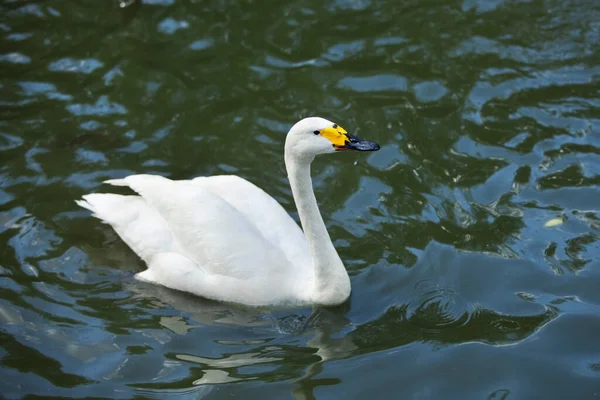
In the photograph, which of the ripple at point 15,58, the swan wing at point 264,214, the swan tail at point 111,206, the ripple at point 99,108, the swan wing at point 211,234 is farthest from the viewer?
the ripple at point 15,58

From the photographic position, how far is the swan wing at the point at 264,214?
6.89 metres

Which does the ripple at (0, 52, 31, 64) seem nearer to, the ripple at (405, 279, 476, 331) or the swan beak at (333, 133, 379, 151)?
the swan beak at (333, 133, 379, 151)

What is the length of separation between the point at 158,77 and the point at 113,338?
4.18 meters

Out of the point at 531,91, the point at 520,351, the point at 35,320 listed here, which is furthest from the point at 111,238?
the point at 531,91

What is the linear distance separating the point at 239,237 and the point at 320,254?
0.70 meters

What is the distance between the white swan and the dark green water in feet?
0.65

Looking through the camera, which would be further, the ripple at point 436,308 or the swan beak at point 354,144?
the ripple at point 436,308

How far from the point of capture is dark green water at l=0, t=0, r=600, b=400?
5.97m

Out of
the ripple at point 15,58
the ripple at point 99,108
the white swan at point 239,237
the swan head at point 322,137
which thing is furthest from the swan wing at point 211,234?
the ripple at point 15,58

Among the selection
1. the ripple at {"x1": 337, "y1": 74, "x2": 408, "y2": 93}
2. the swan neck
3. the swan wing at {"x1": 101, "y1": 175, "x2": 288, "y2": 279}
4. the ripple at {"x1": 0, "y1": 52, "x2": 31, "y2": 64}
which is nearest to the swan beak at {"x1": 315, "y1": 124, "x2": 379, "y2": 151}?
the swan neck

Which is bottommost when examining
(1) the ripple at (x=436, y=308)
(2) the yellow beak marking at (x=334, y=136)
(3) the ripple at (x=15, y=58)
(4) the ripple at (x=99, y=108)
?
(1) the ripple at (x=436, y=308)

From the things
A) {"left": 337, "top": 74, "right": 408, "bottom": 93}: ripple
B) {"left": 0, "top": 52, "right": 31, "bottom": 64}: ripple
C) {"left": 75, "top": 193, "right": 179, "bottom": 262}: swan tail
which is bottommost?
{"left": 75, "top": 193, "right": 179, "bottom": 262}: swan tail

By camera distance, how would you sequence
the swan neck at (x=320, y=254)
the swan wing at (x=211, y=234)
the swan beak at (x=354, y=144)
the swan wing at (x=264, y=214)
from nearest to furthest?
the swan beak at (x=354, y=144), the swan neck at (x=320, y=254), the swan wing at (x=211, y=234), the swan wing at (x=264, y=214)

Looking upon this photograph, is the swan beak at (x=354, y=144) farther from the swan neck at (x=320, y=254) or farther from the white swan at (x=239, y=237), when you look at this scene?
the swan neck at (x=320, y=254)
